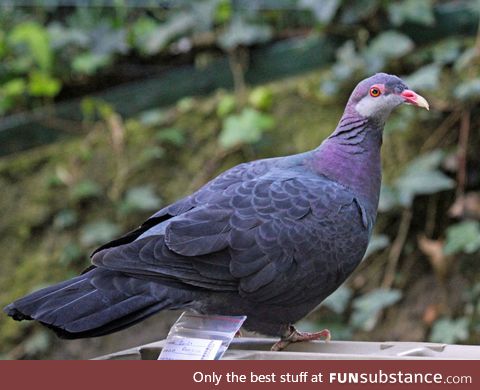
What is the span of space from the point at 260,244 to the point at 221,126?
6.80 feet

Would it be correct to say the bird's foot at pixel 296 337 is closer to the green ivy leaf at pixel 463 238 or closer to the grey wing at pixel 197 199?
the grey wing at pixel 197 199

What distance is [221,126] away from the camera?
155 inches

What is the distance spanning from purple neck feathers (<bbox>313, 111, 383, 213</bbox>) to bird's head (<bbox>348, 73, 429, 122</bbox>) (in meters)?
0.03

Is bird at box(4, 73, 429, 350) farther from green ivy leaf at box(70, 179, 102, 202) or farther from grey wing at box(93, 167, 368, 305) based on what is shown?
green ivy leaf at box(70, 179, 102, 202)

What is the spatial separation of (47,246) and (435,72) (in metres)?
Answer: 2.12

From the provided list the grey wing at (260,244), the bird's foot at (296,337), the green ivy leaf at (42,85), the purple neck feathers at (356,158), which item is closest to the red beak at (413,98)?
the purple neck feathers at (356,158)

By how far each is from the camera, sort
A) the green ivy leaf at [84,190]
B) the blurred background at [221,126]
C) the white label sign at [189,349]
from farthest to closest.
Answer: the green ivy leaf at [84,190] < the blurred background at [221,126] < the white label sign at [189,349]

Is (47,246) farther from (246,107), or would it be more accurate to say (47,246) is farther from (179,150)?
(246,107)

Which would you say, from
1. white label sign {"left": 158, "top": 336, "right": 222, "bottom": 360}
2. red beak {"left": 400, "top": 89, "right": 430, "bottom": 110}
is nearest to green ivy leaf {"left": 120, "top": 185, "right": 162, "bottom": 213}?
red beak {"left": 400, "top": 89, "right": 430, "bottom": 110}

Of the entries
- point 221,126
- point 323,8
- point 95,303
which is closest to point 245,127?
point 221,126

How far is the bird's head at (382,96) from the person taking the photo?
2096 mm

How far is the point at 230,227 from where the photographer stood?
1.94m
